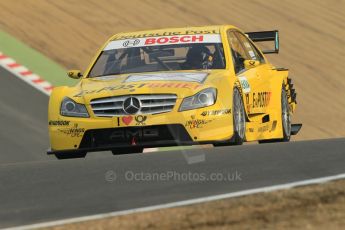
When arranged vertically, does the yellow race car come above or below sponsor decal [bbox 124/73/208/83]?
below

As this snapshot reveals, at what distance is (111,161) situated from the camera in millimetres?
10219

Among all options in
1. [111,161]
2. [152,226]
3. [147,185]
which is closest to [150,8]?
[111,161]

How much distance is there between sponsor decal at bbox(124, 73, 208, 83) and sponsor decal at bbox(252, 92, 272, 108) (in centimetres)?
112

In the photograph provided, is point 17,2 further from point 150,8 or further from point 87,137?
point 87,137

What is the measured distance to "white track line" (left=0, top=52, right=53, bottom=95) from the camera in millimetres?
19391

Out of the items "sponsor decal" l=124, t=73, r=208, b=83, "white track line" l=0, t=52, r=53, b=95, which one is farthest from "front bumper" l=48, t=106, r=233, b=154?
"white track line" l=0, t=52, r=53, b=95

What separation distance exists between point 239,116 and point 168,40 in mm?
1667

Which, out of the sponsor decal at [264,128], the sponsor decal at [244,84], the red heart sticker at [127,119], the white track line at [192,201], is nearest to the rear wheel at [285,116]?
the sponsor decal at [264,128]

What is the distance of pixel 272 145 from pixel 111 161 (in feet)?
6.02

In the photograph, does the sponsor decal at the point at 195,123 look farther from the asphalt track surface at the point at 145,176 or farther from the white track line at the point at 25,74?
the white track line at the point at 25,74

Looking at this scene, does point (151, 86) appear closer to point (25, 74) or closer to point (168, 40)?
point (168, 40)

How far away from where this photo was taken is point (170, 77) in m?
11.6

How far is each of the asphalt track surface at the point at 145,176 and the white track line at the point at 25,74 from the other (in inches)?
343

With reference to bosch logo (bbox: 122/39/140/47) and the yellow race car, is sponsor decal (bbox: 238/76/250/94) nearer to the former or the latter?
the yellow race car
